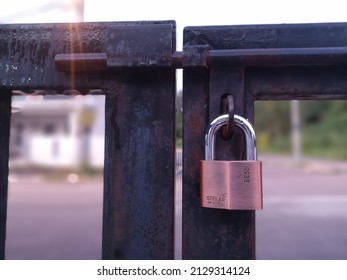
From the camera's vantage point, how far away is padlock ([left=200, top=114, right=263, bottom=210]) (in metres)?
0.58

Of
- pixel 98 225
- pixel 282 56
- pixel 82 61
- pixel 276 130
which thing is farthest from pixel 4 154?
pixel 276 130

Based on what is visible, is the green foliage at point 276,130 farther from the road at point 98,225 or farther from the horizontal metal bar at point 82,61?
the horizontal metal bar at point 82,61

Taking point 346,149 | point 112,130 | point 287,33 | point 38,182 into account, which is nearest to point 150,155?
point 112,130

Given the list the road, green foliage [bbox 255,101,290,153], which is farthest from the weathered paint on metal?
green foliage [bbox 255,101,290,153]

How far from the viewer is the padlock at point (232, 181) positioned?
0.58 m

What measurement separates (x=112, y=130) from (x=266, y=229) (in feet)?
14.1

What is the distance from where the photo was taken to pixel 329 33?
0.63 metres

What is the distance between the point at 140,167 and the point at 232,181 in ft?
0.54

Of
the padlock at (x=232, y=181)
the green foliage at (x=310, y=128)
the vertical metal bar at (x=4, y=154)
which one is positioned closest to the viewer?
the padlock at (x=232, y=181)

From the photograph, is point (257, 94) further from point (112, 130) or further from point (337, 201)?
point (337, 201)

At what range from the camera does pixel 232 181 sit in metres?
0.58

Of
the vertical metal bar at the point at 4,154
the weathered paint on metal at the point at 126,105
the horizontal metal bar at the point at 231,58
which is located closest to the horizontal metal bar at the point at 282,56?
the horizontal metal bar at the point at 231,58

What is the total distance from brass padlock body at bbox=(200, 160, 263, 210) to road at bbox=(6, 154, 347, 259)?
1.81 meters

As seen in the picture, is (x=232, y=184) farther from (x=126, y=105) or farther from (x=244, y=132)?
(x=126, y=105)
